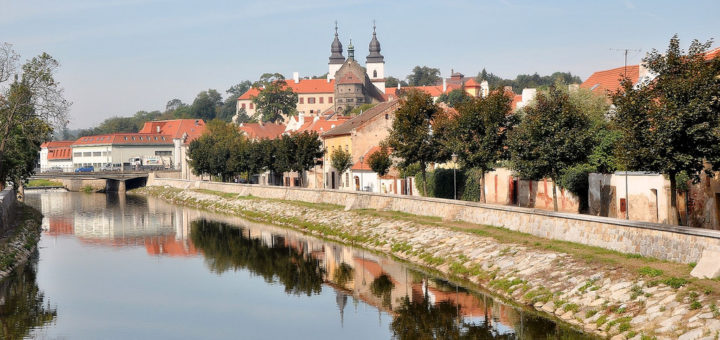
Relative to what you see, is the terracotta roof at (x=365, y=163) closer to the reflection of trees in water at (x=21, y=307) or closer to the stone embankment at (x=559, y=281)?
the stone embankment at (x=559, y=281)

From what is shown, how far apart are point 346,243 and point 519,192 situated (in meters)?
11.3

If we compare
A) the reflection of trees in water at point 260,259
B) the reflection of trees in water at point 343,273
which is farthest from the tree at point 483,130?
the reflection of trees in water at point 260,259

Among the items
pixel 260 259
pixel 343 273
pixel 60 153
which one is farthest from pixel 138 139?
pixel 343 273

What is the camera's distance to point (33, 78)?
42.8 m

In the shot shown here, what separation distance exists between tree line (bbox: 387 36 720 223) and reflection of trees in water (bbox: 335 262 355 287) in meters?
9.49

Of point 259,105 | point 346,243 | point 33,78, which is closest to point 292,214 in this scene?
point 346,243

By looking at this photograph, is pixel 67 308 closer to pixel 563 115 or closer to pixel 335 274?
pixel 335 274

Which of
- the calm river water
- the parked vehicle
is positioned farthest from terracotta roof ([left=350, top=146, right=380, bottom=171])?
the parked vehicle

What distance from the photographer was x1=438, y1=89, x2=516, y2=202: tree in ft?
144

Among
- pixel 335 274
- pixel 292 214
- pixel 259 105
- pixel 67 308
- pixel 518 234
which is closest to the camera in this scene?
pixel 67 308

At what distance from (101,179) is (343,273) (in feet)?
336

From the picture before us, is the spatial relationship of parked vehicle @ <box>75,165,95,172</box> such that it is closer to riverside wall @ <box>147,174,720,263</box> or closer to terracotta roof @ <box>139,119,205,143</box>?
terracotta roof @ <box>139,119,205,143</box>

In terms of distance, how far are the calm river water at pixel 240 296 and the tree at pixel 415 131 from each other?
8.48 meters

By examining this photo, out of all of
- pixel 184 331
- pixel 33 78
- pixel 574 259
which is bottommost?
pixel 184 331
